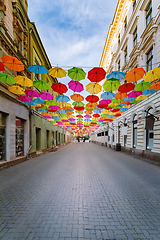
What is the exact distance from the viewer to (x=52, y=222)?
10.7 feet

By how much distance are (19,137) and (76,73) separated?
8651mm

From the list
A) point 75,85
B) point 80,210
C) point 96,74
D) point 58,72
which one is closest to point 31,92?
point 58,72

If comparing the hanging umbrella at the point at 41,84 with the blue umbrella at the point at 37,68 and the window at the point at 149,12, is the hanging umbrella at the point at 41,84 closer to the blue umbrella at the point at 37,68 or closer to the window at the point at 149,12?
the blue umbrella at the point at 37,68

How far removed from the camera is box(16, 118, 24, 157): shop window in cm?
1178

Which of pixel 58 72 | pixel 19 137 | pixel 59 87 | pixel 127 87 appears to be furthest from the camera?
pixel 19 137

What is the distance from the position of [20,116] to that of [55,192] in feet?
29.0

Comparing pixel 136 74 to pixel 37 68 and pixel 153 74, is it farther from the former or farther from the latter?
pixel 37 68

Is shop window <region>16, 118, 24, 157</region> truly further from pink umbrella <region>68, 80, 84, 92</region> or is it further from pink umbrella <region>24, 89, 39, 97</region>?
pink umbrella <region>68, 80, 84, 92</region>

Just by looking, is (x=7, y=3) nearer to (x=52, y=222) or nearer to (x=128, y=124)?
(x=52, y=222)

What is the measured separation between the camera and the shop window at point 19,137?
1178cm

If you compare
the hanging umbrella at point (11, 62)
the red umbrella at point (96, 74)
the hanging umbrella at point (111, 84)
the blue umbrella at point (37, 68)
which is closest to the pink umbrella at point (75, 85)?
the red umbrella at point (96, 74)

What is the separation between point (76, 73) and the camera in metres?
7.08

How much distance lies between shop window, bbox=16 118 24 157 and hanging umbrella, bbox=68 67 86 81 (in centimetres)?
740

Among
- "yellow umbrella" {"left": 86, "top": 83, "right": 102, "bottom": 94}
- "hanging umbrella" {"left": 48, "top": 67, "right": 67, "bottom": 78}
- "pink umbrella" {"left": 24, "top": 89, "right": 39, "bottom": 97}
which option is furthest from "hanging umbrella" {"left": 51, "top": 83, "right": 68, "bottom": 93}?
"pink umbrella" {"left": 24, "top": 89, "right": 39, "bottom": 97}
